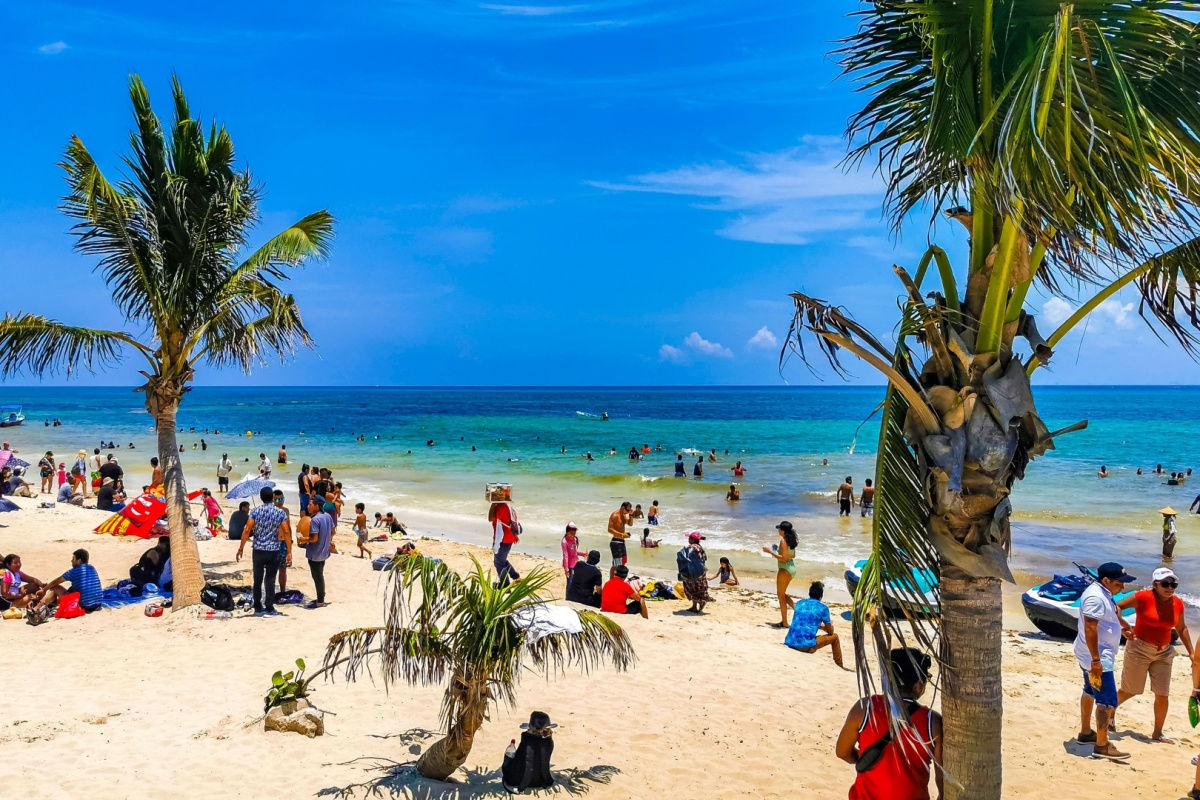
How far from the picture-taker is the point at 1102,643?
6.99 meters

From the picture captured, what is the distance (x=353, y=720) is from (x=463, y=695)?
238 cm

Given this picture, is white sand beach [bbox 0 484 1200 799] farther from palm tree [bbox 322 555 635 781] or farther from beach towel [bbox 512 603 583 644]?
beach towel [bbox 512 603 583 644]

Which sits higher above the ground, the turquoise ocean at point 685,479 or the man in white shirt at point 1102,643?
the man in white shirt at point 1102,643

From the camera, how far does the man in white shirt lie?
6.87 meters

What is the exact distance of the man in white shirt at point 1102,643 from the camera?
22.5 feet

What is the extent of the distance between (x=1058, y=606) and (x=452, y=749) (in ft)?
33.2

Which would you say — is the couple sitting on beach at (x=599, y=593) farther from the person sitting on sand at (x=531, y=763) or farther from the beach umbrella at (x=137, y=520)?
the beach umbrella at (x=137, y=520)

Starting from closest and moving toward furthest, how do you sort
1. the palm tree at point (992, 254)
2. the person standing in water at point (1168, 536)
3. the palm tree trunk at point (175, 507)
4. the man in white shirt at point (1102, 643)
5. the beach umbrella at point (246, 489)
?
the palm tree at point (992, 254) → the man in white shirt at point (1102, 643) → the palm tree trunk at point (175, 507) → the beach umbrella at point (246, 489) → the person standing in water at point (1168, 536)

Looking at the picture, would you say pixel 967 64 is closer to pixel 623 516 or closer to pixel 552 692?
pixel 552 692

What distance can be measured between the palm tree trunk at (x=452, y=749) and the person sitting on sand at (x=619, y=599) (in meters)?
5.53

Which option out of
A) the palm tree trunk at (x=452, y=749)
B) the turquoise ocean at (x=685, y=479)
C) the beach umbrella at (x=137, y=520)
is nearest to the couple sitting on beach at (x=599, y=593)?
the palm tree trunk at (x=452, y=749)

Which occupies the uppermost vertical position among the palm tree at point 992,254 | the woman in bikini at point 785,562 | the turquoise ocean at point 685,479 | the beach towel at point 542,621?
the palm tree at point 992,254

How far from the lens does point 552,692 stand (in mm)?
8484

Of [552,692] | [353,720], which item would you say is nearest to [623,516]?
[552,692]
